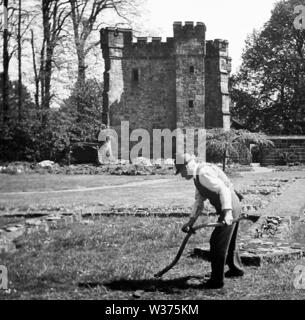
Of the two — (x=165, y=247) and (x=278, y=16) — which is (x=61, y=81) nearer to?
(x=278, y=16)

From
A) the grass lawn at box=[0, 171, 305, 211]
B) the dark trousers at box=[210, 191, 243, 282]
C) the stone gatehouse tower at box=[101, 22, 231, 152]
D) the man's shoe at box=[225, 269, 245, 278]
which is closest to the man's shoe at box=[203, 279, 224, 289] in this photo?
the dark trousers at box=[210, 191, 243, 282]

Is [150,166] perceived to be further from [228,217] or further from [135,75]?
[228,217]

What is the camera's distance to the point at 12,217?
10375 mm

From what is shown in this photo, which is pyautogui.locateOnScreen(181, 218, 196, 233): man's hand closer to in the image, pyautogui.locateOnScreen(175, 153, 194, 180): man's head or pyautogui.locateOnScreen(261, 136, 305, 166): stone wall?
pyautogui.locateOnScreen(175, 153, 194, 180): man's head

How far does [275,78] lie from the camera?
1575 inches

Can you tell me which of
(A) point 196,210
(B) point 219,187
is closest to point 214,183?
(B) point 219,187

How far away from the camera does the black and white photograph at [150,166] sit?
546 centimetres

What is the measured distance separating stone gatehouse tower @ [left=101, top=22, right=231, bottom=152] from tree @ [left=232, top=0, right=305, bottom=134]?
6178 mm

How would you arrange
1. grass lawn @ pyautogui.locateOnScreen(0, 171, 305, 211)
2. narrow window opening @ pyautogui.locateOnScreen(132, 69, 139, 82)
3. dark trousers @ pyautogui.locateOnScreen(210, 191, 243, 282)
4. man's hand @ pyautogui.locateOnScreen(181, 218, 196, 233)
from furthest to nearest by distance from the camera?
narrow window opening @ pyautogui.locateOnScreen(132, 69, 139, 82) < grass lawn @ pyautogui.locateOnScreen(0, 171, 305, 211) < man's hand @ pyautogui.locateOnScreen(181, 218, 196, 233) < dark trousers @ pyautogui.locateOnScreen(210, 191, 243, 282)

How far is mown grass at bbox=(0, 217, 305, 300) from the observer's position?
5.18 meters

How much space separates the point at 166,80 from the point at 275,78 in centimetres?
1048

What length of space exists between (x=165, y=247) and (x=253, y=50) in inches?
1454

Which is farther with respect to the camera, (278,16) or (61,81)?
(278,16)
